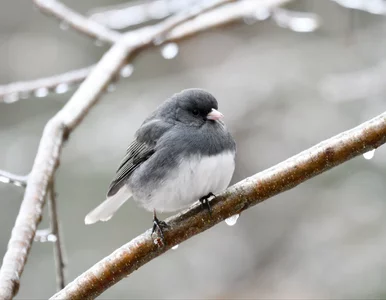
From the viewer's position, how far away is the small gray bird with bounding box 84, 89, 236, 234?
232 cm

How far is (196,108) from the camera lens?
2621mm

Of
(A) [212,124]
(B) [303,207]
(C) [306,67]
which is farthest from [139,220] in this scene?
(A) [212,124]

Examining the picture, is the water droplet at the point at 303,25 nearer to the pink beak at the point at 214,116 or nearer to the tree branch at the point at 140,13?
the tree branch at the point at 140,13

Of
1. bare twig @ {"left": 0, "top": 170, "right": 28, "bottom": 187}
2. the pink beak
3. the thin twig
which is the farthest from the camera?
the pink beak

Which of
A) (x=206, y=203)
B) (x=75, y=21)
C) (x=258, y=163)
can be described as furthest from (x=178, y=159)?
(x=258, y=163)

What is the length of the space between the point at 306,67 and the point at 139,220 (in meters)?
2.21

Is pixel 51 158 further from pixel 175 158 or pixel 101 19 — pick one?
pixel 101 19

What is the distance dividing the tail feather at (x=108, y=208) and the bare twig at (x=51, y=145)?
0.41m

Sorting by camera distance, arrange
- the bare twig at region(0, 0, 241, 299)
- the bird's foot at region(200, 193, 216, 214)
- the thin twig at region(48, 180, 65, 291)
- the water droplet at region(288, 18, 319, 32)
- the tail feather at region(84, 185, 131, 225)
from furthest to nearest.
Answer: the water droplet at region(288, 18, 319, 32)
the tail feather at region(84, 185, 131, 225)
the thin twig at region(48, 180, 65, 291)
the bird's foot at region(200, 193, 216, 214)
the bare twig at region(0, 0, 241, 299)

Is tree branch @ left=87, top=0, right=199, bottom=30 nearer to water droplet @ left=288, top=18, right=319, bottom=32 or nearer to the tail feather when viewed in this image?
water droplet @ left=288, top=18, right=319, bottom=32

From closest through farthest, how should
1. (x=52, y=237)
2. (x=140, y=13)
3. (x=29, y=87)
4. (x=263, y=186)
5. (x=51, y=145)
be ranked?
(x=263, y=186)
(x=52, y=237)
(x=51, y=145)
(x=29, y=87)
(x=140, y=13)

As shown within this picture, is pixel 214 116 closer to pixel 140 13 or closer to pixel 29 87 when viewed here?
pixel 29 87

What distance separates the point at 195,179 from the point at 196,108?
434mm

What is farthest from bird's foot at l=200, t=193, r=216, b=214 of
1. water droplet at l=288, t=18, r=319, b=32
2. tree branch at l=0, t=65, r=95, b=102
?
water droplet at l=288, t=18, r=319, b=32
